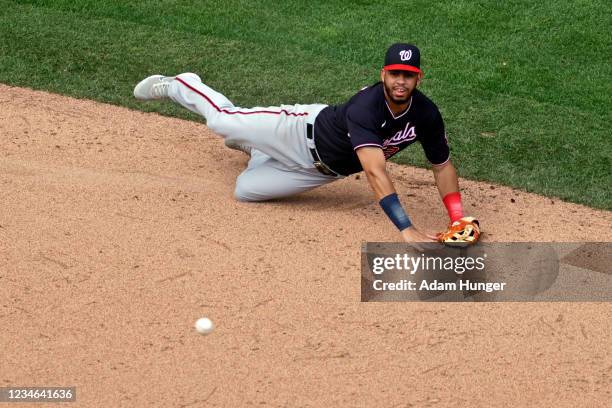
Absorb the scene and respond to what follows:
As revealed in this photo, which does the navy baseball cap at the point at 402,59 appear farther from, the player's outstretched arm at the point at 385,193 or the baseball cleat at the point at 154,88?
the baseball cleat at the point at 154,88

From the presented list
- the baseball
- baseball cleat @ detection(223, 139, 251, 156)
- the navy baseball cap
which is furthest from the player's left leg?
the baseball

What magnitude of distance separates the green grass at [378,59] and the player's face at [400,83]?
1.79 meters

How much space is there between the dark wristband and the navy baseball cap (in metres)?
0.81

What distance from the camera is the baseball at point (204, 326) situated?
19.1ft

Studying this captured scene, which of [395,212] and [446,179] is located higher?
[446,179]

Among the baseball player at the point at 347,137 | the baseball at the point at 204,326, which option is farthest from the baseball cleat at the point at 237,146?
the baseball at the point at 204,326

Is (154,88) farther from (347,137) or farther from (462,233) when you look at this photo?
(462,233)

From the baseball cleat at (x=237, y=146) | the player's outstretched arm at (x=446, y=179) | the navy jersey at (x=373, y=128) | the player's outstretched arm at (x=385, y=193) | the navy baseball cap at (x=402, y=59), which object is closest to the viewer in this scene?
the player's outstretched arm at (x=385, y=193)

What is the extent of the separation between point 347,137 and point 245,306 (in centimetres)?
162

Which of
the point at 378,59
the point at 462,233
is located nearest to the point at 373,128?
the point at 462,233

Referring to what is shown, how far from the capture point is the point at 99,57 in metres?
10.3

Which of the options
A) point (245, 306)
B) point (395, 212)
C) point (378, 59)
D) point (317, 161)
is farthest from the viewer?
point (378, 59)

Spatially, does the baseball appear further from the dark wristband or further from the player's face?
the player's face

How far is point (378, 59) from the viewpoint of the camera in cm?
1063
